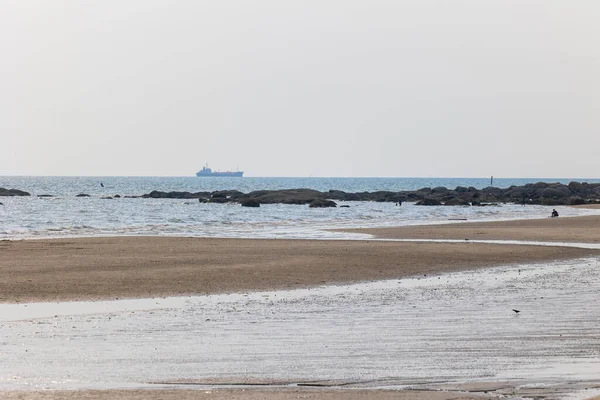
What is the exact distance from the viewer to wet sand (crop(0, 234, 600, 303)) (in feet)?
73.8

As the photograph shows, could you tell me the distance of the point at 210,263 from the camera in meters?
28.7

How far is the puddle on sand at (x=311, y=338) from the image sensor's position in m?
11.9

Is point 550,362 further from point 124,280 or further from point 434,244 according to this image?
point 434,244

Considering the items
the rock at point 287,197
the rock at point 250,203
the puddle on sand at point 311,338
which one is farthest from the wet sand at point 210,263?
the rock at point 287,197

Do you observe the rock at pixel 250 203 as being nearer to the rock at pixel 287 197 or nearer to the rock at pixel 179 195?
the rock at pixel 287 197

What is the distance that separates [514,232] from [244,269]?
24828mm

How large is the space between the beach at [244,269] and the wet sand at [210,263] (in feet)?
0.10

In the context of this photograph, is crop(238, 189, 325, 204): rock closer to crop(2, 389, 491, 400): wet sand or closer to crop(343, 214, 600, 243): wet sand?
crop(343, 214, 600, 243): wet sand

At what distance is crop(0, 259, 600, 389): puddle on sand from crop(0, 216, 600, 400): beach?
0.35m

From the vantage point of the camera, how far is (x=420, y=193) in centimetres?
12062

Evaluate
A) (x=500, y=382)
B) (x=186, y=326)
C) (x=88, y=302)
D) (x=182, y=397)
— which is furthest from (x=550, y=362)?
(x=88, y=302)

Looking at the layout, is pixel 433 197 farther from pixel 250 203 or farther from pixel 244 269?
pixel 244 269

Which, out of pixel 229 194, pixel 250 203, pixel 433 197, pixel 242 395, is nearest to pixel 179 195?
pixel 229 194

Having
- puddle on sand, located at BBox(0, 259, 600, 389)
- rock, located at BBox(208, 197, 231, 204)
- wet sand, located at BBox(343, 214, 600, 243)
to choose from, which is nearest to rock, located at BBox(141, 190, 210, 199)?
rock, located at BBox(208, 197, 231, 204)
